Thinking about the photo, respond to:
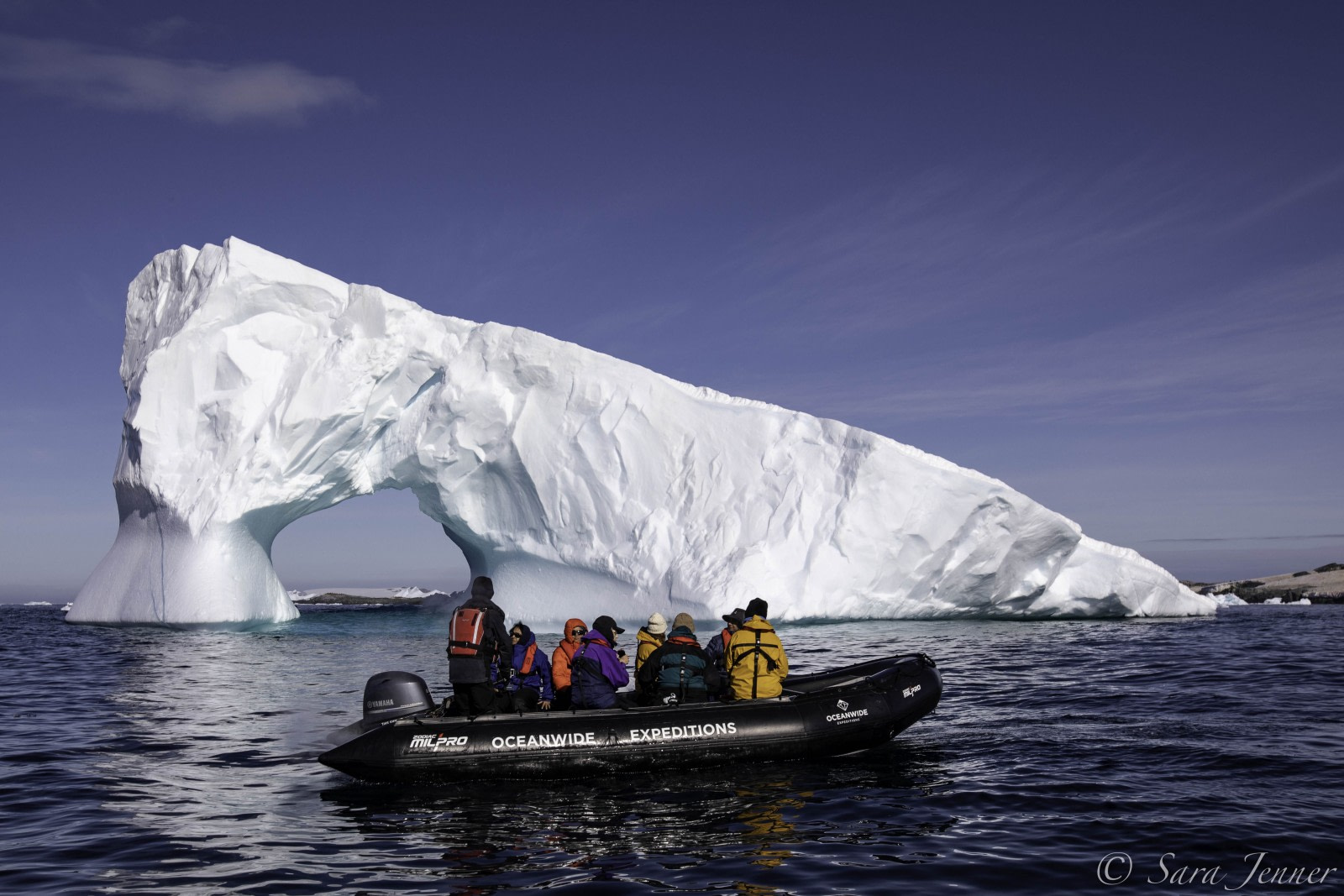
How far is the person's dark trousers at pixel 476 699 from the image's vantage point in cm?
838

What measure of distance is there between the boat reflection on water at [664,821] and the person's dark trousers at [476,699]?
0.72 m

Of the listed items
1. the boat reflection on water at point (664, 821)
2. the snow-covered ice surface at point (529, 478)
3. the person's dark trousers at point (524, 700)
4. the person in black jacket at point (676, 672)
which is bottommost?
the boat reflection on water at point (664, 821)

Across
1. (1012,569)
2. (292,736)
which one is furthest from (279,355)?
(1012,569)

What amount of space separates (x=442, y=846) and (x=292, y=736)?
4.09 meters

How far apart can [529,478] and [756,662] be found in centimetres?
1707

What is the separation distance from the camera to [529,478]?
2522cm

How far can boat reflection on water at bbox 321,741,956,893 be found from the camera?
5.47 m

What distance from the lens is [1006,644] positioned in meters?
18.2

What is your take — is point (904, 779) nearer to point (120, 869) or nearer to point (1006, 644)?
point (120, 869)

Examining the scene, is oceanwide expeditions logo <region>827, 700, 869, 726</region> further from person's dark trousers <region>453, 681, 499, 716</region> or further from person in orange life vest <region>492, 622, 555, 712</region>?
person's dark trousers <region>453, 681, 499, 716</region>

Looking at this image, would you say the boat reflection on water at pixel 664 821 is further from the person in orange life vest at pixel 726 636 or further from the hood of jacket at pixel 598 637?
the person in orange life vest at pixel 726 636

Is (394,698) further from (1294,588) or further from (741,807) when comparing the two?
(1294,588)

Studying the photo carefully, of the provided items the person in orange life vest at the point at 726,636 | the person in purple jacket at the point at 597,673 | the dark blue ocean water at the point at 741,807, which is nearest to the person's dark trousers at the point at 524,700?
the person in purple jacket at the point at 597,673

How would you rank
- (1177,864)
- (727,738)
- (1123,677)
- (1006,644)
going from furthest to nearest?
(1006,644) < (1123,677) < (727,738) < (1177,864)
